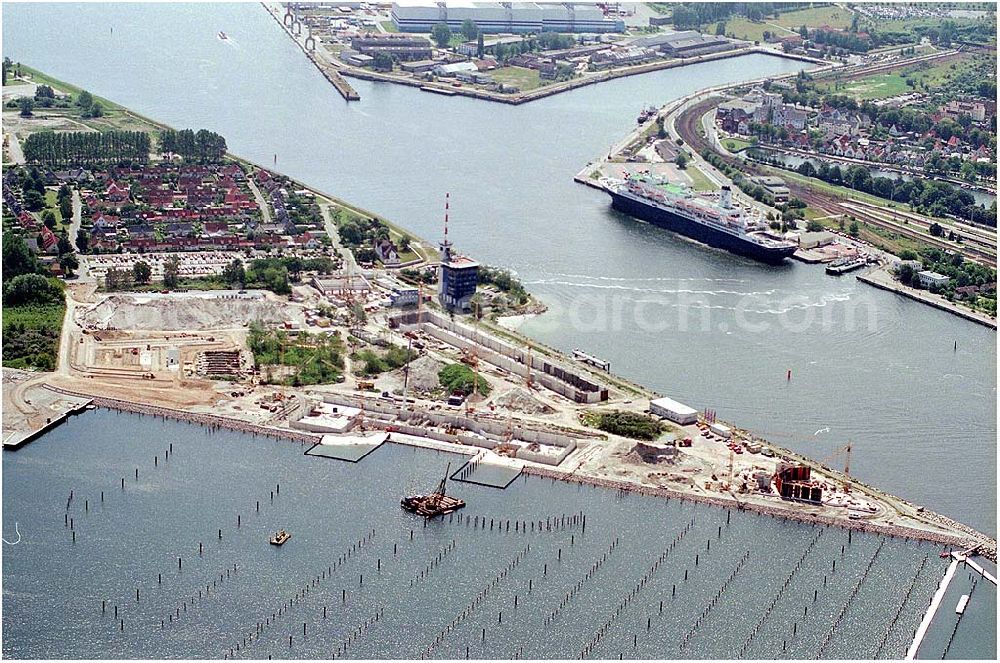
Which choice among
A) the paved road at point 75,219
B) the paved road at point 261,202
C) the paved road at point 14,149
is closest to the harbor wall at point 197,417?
the paved road at point 75,219

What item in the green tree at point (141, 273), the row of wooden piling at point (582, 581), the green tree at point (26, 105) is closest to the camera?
the row of wooden piling at point (582, 581)

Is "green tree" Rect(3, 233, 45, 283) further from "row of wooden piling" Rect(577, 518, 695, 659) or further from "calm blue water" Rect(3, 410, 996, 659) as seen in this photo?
"row of wooden piling" Rect(577, 518, 695, 659)

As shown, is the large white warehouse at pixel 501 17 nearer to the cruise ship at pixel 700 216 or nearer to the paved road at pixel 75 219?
the cruise ship at pixel 700 216

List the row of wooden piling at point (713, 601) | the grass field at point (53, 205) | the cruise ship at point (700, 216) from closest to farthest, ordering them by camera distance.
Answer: the row of wooden piling at point (713, 601) < the grass field at point (53, 205) < the cruise ship at point (700, 216)

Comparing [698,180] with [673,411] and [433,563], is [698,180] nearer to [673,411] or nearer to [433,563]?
[673,411]

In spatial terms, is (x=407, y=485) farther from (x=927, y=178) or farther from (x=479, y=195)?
(x=927, y=178)

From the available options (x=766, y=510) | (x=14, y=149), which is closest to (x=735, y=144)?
(x=14, y=149)
